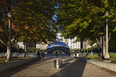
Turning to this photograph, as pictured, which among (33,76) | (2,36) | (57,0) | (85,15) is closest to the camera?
(33,76)

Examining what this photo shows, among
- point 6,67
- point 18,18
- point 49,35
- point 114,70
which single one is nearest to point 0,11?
point 18,18

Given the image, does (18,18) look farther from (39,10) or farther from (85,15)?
(85,15)

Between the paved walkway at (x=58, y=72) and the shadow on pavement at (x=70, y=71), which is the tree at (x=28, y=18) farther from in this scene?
the shadow on pavement at (x=70, y=71)

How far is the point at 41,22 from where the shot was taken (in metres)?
16.4

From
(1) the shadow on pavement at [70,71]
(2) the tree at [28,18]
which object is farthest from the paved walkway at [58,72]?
(2) the tree at [28,18]

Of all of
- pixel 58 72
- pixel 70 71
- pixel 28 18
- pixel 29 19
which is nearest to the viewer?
pixel 58 72

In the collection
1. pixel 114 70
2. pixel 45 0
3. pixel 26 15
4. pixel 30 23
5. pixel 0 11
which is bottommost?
pixel 114 70

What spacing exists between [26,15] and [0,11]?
5.01 metres

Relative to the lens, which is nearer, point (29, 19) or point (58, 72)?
point (58, 72)

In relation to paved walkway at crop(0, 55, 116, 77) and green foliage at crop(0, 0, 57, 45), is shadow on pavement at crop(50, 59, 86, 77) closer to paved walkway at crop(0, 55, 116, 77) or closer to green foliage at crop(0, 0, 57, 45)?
paved walkway at crop(0, 55, 116, 77)

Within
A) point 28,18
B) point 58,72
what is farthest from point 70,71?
point 28,18

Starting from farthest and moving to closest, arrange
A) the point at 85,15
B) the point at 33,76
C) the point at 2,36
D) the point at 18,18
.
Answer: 1. the point at 2,36
2. the point at 85,15
3. the point at 18,18
4. the point at 33,76

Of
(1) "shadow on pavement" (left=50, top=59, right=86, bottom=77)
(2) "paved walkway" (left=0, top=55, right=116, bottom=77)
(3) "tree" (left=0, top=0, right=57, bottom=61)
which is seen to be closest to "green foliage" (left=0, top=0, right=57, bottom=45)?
(3) "tree" (left=0, top=0, right=57, bottom=61)

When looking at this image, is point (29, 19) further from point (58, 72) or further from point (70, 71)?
point (70, 71)
